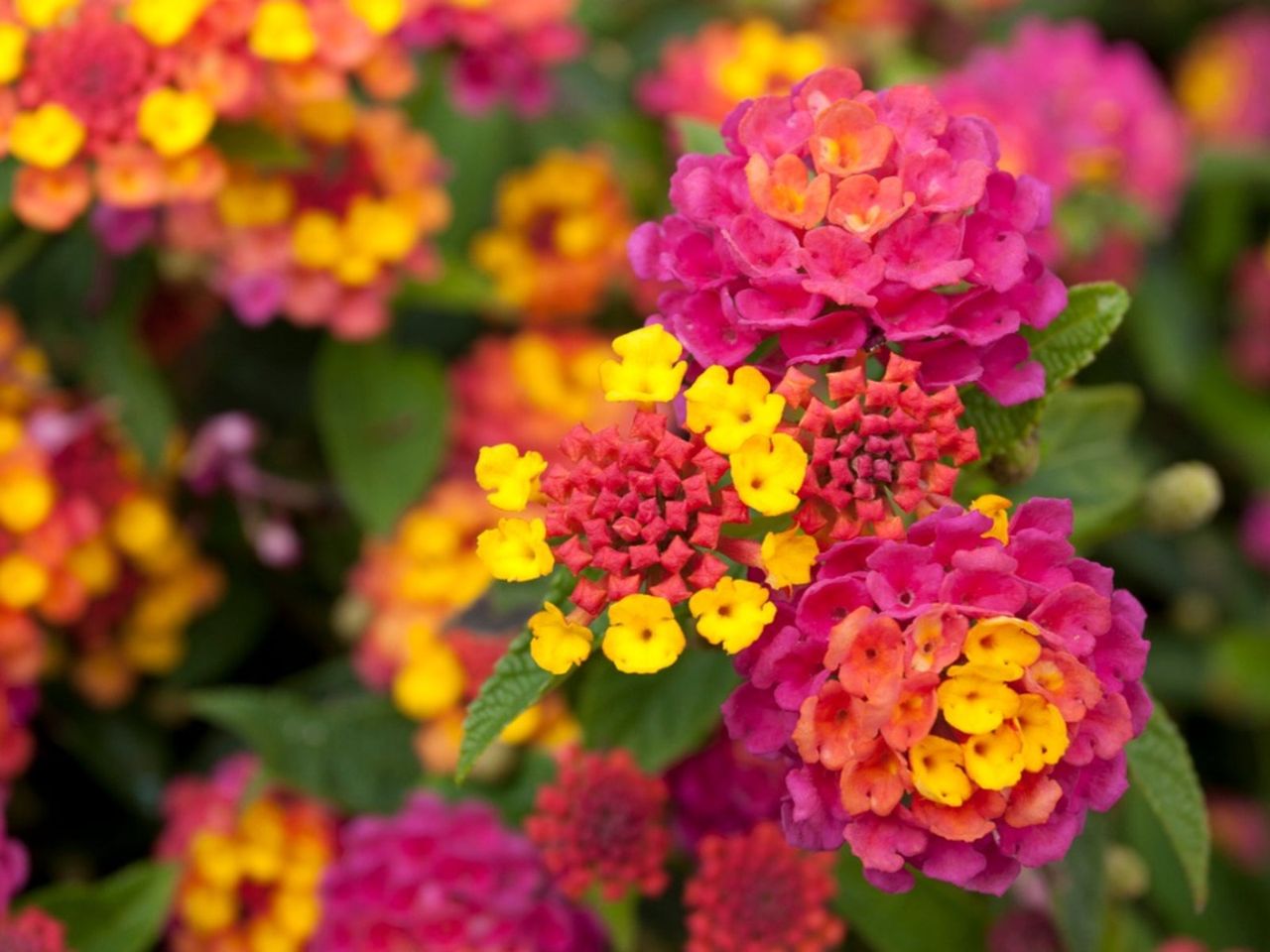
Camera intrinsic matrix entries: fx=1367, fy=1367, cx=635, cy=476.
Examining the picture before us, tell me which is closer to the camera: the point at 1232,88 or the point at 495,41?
the point at 495,41

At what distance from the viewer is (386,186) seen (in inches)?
51.3

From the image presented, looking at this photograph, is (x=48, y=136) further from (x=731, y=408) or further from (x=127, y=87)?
(x=731, y=408)

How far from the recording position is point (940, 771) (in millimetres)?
659

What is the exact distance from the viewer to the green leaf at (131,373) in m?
1.26

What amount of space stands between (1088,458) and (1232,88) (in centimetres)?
109

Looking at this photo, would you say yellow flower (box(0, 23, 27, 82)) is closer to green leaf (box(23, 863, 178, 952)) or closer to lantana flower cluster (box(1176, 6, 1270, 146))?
green leaf (box(23, 863, 178, 952))

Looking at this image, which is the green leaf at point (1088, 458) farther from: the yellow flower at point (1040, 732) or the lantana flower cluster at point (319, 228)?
the lantana flower cluster at point (319, 228)

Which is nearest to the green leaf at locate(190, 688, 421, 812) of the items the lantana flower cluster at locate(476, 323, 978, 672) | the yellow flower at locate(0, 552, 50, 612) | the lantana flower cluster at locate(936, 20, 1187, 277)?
the yellow flower at locate(0, 552, 50, 612)

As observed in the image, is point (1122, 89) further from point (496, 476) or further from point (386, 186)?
point (496, 476)

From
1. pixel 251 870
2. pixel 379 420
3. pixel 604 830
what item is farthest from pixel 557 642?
pixel 379 420

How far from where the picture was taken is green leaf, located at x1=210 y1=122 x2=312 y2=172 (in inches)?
45.6

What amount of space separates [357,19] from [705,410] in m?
0.62

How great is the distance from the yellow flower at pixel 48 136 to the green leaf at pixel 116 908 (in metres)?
0.56

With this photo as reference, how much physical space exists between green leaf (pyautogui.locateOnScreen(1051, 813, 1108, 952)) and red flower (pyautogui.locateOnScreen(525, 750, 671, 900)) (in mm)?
266
